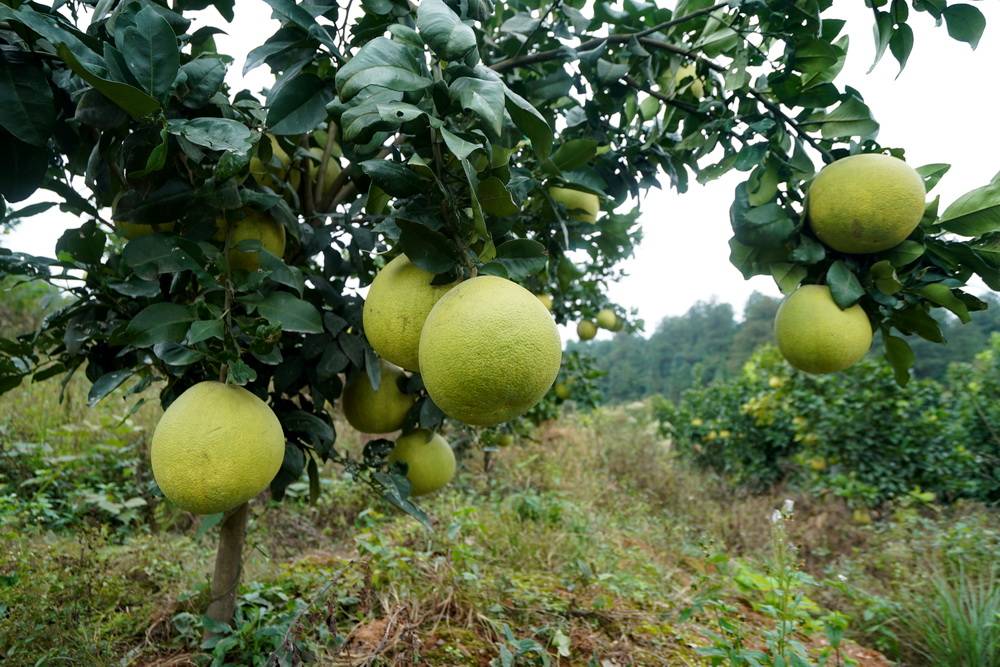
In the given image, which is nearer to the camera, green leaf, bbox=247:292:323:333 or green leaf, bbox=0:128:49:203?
green leaf, bbox=0:128:49:203

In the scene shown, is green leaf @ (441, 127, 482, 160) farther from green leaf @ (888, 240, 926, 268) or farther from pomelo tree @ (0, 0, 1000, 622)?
green leaf @ (888, 240, 926, 268)

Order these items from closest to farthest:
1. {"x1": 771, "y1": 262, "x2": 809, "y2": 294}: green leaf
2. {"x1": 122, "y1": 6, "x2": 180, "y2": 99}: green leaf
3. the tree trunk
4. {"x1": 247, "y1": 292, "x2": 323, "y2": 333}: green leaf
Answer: {"x1": 122, "y1": 6, "x2": 180, "y2": 99}: green leaf
{"x1": 247, "y1": 292, "x2": 323, "y2": 333}: green leaf
{"x1": 771, "y1": 262, "x2": 809, "y2": 294}: green leaf
the tree trunk

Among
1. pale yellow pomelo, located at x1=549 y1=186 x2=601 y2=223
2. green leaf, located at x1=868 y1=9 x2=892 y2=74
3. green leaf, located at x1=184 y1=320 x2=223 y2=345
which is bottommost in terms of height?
green leaf, located at x1=184 y1=320 x2=223 y2=345

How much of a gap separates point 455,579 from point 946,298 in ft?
6.63

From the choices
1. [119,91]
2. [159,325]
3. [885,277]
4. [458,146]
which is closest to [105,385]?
[159,325]

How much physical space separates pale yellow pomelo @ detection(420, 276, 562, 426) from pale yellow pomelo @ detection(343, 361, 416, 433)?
0.65 meters

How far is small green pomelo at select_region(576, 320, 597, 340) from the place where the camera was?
476 centimetres

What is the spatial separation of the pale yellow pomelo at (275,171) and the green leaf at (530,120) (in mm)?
670

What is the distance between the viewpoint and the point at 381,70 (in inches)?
30.3

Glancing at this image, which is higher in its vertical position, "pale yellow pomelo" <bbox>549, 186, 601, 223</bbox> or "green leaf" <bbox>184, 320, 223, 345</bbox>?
"pale yellow pomelo" <bbox>549, 186, 601, 223</bbox>

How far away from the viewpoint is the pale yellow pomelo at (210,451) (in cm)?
103

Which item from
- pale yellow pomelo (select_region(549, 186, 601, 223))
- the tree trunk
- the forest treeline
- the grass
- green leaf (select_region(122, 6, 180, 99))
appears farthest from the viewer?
the forest treeline

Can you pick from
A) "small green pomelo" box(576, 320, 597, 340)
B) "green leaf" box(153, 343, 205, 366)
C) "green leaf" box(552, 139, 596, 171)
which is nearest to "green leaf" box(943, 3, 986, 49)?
"green leaf" box(552, 139, 596, 171)

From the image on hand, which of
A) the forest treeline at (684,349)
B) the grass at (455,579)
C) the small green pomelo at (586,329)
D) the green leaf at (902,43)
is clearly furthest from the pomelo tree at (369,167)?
the forest treeline at (684,349)
